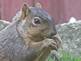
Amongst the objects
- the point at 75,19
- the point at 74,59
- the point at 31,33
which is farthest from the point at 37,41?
the point at 75,19

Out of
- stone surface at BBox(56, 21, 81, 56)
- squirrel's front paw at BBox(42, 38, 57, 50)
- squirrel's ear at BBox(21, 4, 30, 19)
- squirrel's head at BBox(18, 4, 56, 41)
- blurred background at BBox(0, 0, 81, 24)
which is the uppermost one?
squirrel's ear at BBox(21, 4, 30, 19)

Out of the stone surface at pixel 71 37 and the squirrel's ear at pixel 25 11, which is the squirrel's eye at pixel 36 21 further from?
the stone surface at pixel 71 37

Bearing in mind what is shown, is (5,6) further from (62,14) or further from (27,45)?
(27,45)

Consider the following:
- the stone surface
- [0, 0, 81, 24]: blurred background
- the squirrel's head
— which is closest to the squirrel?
the squirrel's head

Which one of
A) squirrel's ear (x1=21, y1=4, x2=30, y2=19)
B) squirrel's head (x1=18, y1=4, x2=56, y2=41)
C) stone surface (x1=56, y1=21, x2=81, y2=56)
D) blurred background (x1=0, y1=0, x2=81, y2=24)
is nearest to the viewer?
squirrel's head (x1=18, y1=4, x2=56, y2=41)

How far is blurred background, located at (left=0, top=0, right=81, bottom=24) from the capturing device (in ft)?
26.5

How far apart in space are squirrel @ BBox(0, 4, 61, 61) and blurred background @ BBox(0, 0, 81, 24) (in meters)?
3.35

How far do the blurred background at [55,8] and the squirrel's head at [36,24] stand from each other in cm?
335

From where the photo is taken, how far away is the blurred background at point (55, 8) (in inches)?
318

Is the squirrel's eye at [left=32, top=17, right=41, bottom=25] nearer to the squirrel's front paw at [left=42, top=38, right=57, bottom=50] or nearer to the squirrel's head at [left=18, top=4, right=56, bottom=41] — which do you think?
the squirrel's head at [left=18, top=4, right=56, bottom=41]

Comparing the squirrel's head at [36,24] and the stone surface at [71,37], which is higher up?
the squirrel's head at [36,24]

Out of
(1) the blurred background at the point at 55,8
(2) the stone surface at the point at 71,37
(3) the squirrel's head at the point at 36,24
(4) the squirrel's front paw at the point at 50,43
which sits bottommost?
(2) the stone surface at the point at 71,37

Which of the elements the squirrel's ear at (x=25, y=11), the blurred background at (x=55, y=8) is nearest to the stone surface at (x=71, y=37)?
the blurred background at (x=55, y=8)

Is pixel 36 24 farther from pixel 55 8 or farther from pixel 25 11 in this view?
pixel 55 8
